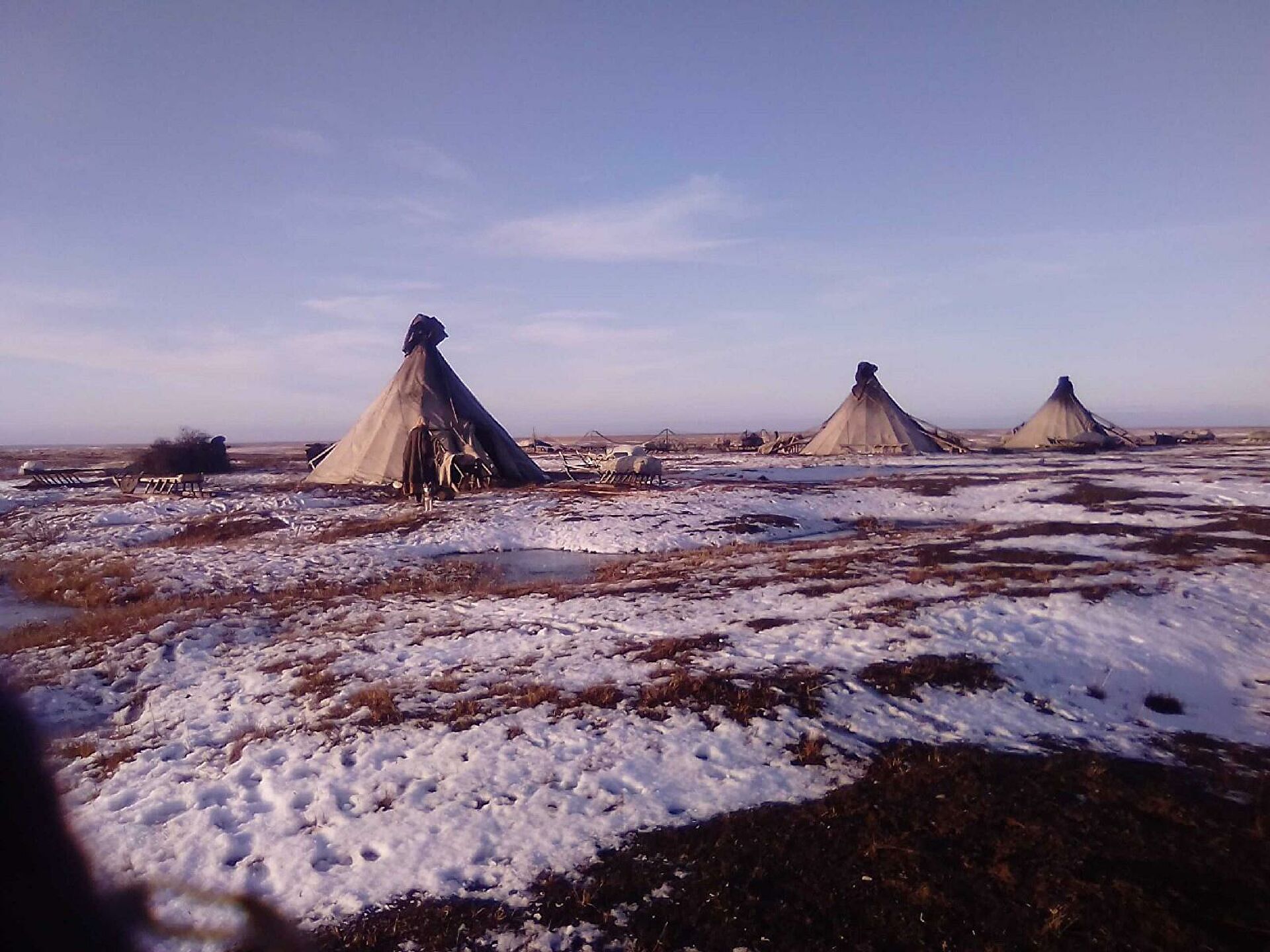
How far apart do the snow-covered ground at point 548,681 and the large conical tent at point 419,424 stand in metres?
12.1

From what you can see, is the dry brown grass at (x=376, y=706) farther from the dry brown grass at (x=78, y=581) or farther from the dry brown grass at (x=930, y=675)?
the dry brown grass at (x=78, y=581)

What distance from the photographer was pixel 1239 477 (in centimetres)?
2825

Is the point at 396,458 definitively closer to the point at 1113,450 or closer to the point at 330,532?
the point at 330,532

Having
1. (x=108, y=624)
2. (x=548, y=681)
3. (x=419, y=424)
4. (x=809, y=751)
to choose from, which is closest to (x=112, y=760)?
(x=548, y=681)

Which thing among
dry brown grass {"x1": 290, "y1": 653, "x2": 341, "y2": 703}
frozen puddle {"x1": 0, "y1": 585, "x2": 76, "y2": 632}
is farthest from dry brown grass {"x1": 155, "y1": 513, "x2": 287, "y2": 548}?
dry brown grass {"x1": 290, "y1": 653, "x2": 341, "y2": 703}

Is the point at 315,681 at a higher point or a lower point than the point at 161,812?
higher

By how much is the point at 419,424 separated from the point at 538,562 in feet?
46.0

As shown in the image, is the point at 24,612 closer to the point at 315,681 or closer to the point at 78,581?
the point at 78,581

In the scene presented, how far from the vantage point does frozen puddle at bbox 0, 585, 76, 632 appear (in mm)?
12758

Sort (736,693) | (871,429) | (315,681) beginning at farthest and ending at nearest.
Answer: (871,429) → (315,681) → (736,693)

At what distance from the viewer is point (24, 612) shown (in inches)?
536

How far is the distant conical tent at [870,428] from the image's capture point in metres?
48.8

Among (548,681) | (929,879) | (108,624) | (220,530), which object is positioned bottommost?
(929,879)

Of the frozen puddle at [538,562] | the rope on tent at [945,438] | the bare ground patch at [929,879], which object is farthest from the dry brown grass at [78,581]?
the rope on tent at [945,438]
